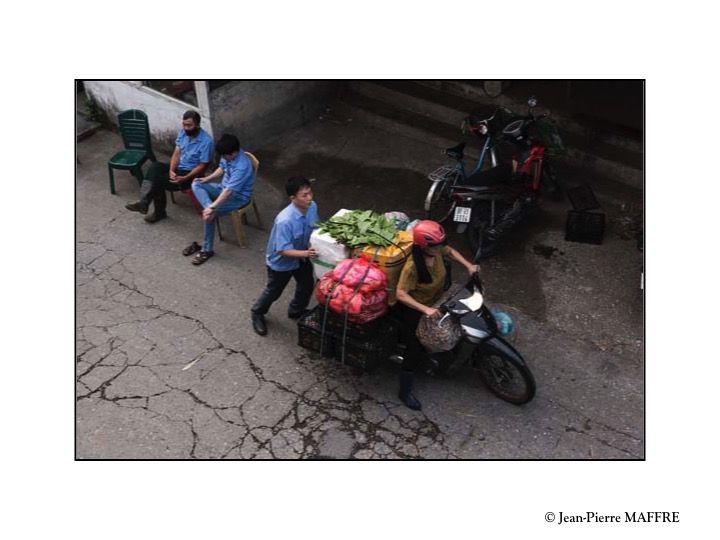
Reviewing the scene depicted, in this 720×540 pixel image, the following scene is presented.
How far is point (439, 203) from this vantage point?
879 centimetres

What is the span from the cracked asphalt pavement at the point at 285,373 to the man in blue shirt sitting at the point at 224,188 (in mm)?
281

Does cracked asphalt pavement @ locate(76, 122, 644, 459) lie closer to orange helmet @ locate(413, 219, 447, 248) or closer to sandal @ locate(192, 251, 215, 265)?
sandal @ locate(192, 251, 215, 265)

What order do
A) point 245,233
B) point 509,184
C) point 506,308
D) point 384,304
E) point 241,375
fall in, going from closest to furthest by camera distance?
point 384,304, point 241,375, point 506,308, point 509,184, point 245,233

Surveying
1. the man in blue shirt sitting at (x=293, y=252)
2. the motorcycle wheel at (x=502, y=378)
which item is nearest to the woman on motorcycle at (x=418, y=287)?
the motorcycle wheel at (x=502, y=378)

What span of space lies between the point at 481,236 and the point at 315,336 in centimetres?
260

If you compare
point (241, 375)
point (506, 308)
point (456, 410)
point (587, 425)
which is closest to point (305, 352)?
point (241, 375)

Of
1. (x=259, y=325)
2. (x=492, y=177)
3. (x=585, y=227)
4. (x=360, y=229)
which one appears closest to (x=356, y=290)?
(x=360, y=229)

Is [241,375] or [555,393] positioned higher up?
[555,393]

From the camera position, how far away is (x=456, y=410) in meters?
6.12

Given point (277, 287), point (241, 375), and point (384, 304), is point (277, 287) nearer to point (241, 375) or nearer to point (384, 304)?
point (241, 375)

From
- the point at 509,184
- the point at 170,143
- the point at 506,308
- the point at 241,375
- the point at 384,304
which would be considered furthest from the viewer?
the point at 170,143

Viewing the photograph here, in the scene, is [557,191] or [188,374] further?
[557,191]

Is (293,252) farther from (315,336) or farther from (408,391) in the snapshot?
(408,391)

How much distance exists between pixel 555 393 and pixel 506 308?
121 cm
